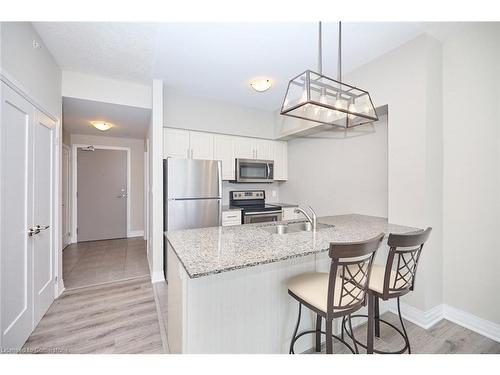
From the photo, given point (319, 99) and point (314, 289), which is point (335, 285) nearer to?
point (314, 289)

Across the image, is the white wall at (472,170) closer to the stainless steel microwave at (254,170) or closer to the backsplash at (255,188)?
the stainless steel microwave at (254,170)

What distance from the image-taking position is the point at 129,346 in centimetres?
173

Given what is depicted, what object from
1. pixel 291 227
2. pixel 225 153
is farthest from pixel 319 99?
pixel 225 153

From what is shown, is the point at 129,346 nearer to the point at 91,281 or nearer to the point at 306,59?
the point at 91,281

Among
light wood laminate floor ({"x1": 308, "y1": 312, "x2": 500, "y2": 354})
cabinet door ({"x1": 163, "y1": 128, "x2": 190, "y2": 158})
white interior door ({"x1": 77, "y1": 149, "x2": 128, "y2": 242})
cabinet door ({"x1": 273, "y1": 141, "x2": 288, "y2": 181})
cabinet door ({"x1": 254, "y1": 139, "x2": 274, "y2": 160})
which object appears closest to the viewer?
light wood laminate floor ({"x1": 308, "y1": 312, "x2": 500, "y2": 354})

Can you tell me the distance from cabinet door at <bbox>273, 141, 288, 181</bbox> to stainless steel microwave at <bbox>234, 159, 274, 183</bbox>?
0.23 meters

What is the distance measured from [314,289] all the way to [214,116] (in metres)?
3.02

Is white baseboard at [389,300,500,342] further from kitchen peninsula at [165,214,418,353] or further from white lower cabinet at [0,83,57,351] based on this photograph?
white lower cabinet at [0,83,57,351]

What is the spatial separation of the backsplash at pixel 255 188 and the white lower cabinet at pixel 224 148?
0.32m

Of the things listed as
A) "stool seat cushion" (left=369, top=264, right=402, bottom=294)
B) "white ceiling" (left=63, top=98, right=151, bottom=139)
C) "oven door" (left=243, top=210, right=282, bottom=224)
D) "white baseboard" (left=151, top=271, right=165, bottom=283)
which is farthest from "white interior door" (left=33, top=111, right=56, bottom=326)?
"stool seat cushion" (left=369, top=264, right=402, bottom=294)

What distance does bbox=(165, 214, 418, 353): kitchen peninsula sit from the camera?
4.01 feet

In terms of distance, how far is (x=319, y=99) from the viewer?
1.56 metres

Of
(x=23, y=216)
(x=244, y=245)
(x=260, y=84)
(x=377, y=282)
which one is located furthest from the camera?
(x=260, y=84)

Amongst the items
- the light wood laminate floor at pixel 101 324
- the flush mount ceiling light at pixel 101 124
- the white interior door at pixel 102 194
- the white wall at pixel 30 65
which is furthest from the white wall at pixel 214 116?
the white interior door at pixel 102 194
